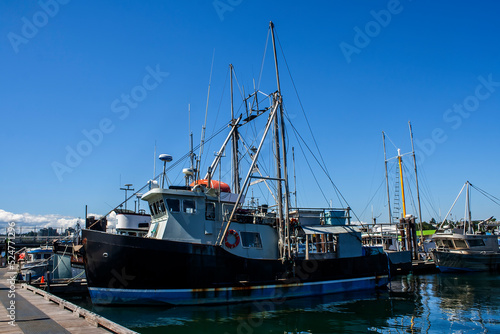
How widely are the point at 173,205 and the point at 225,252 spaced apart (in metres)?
3.38

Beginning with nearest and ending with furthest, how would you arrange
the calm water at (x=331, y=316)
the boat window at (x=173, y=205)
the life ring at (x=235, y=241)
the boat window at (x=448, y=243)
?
the calm water at (x=331, y=316) < the boat window at (x=173, y=205) < the life ring at (x=235, y=241) < the boat window at (x=448, y=243)

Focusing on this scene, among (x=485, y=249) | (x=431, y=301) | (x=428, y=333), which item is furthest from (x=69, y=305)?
(x=485, y=249)

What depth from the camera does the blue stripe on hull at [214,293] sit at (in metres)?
15.9

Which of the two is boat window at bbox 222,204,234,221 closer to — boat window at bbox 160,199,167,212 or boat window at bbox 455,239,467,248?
boat window at bbox 160,199,167,212

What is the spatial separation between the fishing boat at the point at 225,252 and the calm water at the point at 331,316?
72 cm

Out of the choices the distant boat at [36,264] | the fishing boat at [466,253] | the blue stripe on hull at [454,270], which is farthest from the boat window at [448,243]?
the distant boat at [36,264]

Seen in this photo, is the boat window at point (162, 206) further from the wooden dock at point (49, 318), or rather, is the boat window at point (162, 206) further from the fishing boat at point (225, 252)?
the wooden dock at point (49, 318)

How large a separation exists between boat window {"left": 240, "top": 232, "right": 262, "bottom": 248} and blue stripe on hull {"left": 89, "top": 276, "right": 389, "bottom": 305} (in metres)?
2.20

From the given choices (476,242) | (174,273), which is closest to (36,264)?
(174,273)

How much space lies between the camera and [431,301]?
64.7ft

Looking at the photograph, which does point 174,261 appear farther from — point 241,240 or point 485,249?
point 485,249

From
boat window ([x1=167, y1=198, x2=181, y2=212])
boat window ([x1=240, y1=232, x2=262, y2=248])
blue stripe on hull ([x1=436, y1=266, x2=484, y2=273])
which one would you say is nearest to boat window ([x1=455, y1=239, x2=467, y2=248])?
blue stripe on hull ([x1=436, y1=266, x2=484, y2=273])

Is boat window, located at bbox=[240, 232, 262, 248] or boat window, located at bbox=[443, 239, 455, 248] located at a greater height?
boat window, located at bbox=[240, 232, 262, 248]

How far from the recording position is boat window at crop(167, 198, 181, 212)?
17828 mm
